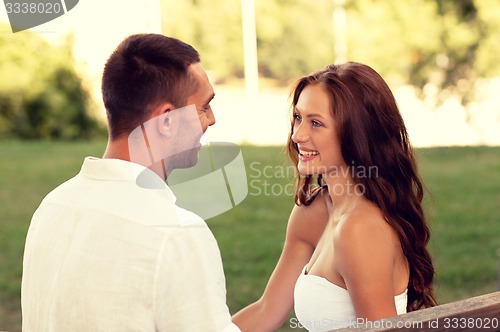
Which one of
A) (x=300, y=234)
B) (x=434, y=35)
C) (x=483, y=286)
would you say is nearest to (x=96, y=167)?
(x=300, y=234)

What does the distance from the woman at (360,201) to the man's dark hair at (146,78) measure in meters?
0.72

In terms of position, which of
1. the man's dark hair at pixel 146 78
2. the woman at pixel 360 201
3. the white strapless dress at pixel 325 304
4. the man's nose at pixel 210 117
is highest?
the man's dark hair at pixel 146 78

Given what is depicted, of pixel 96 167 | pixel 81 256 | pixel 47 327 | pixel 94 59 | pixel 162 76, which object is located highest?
pixel 162 76

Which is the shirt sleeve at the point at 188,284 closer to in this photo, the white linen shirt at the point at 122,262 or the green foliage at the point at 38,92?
the white linen shirt at the point at 122,262

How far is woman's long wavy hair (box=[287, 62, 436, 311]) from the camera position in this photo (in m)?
2.31

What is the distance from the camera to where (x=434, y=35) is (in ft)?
32.2

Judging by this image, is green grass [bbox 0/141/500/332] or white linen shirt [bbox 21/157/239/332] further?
green grass [bbox 0/141/500/332]

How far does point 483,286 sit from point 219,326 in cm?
529

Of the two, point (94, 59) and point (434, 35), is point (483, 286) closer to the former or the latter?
point (434, 35)

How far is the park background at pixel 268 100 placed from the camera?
7230 millimetres

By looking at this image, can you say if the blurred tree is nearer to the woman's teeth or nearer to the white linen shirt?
the woman's teeth

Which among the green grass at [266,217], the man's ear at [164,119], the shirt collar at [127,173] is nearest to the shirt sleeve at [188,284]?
the shirt collar at [127,173]
